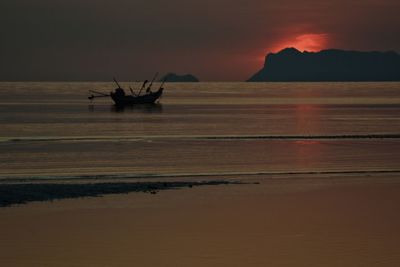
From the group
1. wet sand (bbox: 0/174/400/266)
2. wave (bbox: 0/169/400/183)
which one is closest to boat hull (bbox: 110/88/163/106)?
wave (bbox: 0/169/400/183)

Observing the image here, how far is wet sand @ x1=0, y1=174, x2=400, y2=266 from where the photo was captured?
1133cm

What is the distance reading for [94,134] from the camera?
156 feet

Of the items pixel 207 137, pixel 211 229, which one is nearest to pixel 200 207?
pixel 211 229

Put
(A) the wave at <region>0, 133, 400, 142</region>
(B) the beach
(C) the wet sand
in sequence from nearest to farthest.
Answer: (C) the wet sand
(B) the beach
(A) the wave at <region>0, 133, 400, 142</region>

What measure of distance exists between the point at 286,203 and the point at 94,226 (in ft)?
15.1

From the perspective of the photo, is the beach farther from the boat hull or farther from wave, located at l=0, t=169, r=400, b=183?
the boat hull

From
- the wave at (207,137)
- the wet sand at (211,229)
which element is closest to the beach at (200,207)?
the wet sand at (211,229)

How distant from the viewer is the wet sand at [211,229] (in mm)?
11328

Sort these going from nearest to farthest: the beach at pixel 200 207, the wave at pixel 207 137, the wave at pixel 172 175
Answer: the beach at pixel 200 207 < the wave at pixel 172 175 < the wave at pixel 207 137

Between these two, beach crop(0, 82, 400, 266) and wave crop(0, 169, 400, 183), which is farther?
wave crop(0, 169, 400, 183)

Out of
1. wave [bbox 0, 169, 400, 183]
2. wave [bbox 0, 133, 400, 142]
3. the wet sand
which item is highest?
the wet sand

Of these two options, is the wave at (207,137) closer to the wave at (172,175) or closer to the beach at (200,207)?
the beach at (200,207)

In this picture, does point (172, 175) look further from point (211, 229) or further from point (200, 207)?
point (211, 229)

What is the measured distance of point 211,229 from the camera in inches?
533
